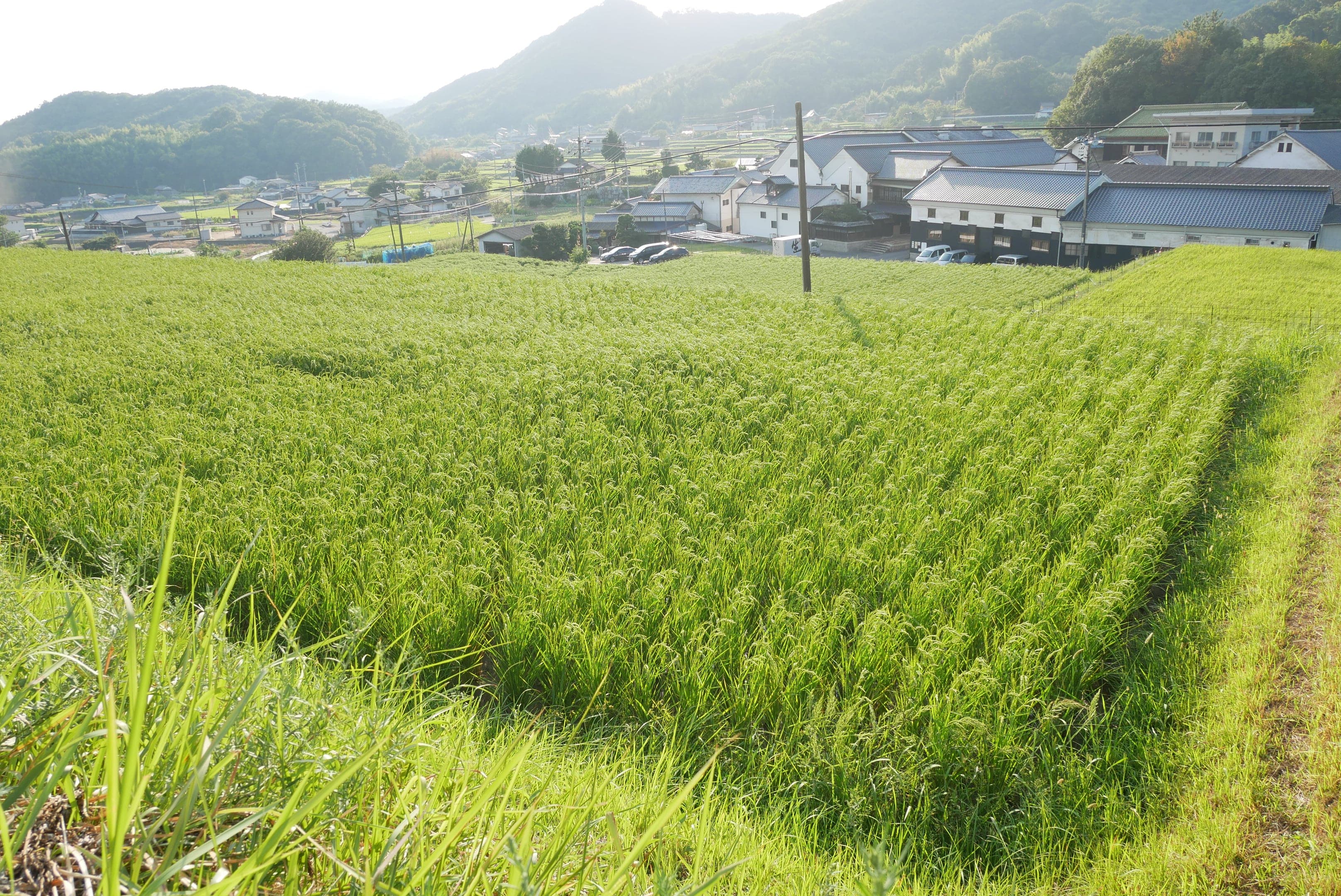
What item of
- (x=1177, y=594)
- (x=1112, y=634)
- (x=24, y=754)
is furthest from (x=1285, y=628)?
(x=24, y=754)

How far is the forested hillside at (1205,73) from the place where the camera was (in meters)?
38.3

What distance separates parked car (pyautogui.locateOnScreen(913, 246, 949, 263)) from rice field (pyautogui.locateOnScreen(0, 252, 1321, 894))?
1994 cm

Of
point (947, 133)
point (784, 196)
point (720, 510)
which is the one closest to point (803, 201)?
point (720, 510)

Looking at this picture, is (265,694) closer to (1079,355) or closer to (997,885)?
(997,885)

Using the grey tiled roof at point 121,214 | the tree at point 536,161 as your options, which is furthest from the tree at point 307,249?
the grey tiled roof at point 121,214

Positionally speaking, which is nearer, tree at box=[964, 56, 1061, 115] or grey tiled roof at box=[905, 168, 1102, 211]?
grey tiled roof at box=[905, 168, 1102, 211]

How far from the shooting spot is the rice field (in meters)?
3.16

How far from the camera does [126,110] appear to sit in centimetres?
10969

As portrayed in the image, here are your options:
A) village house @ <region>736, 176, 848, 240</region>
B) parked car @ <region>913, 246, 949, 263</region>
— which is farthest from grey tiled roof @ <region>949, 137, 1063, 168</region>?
parked car @ <region>913, 246, 949, 263</region>

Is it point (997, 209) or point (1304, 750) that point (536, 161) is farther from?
point (1304, 750)

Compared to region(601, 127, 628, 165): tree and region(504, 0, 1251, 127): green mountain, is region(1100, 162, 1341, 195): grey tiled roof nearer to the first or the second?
region(601, 127, 628, 165): tree

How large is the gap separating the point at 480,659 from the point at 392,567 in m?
0.85

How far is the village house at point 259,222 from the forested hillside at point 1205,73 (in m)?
47.9

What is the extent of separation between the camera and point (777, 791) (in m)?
3.00
